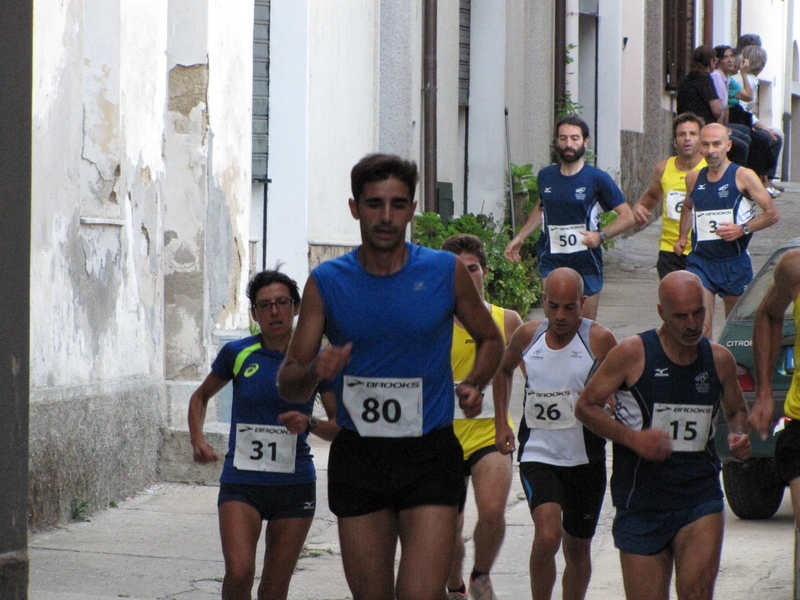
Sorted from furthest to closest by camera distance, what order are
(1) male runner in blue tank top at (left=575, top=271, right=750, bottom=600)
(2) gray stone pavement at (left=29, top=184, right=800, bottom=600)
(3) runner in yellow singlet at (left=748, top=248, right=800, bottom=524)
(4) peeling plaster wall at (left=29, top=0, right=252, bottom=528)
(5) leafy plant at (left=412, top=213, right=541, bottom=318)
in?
(5) leafy plant at (left=412, top=213, right=541, bottom=318) → (4) peeling plaster wall at (left=29, top=0, right=252, bottom=528) → (2) gray stone pavement at (left=29, top=184, right=800, bottom=600) → (3) runner in yellow singlet at (left=748, top=248, right=800, bottom=524) → (1) male runner in blue tank top at (left=575, top=271, right=750, bottom=600)

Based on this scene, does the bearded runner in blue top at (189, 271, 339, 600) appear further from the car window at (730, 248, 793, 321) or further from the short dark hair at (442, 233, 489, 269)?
the car window at (730, 248, 793, 321)

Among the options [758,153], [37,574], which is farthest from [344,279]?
[758,153]

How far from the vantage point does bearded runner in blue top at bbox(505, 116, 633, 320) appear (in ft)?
33.0

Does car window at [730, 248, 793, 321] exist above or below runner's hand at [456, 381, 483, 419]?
above

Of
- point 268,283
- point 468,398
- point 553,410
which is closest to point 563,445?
point 553,410

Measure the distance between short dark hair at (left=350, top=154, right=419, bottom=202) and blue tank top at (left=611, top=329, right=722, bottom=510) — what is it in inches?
48.8

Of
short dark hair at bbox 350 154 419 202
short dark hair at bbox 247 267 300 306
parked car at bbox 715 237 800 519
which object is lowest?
parked car at bbox 715 237 800 519

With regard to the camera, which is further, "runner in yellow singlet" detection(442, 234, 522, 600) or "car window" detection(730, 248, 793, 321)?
"car window" detection(730, 248, 793, 321)

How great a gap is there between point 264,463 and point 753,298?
4120 mm

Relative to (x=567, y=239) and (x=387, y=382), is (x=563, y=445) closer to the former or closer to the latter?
(x=387, y=382)

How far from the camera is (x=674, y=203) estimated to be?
1109 cm

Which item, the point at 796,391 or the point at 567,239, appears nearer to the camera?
the point at 796,391

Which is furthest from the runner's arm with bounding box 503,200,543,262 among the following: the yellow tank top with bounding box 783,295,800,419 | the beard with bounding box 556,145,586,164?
the yellow tank top with bounding box 783,295,800,419

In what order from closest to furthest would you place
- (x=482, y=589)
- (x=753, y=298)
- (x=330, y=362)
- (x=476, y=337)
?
(x=330, y=362)
(x=476, y=337)
(x=482, y=589)
(x=753, y=298)
